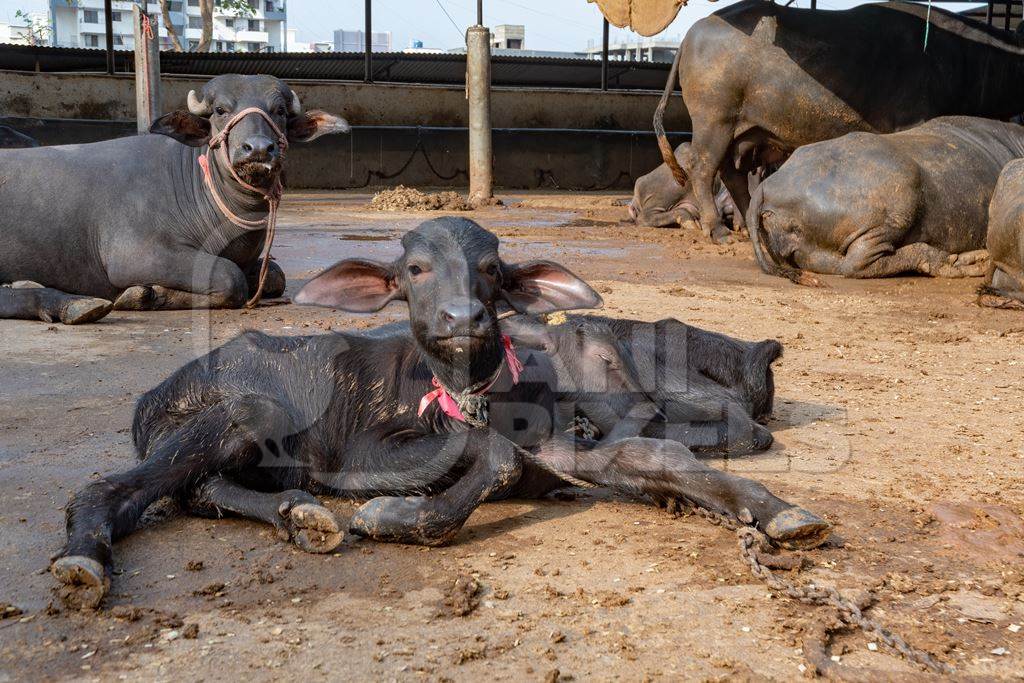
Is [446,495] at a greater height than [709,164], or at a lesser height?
lesser

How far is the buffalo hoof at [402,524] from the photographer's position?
312cm

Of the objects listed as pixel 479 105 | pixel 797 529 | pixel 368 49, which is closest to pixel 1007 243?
pixel 797 529

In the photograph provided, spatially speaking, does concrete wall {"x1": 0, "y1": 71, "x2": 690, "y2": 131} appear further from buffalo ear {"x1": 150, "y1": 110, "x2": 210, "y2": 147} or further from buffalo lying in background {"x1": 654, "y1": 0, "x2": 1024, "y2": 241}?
buffalo ear {"x1": 150, "y1": 110, "x2": 210, "y2": 147}

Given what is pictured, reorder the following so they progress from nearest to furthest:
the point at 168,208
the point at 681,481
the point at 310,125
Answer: the point at 681,481
the point at 168,208
the point at 310,125

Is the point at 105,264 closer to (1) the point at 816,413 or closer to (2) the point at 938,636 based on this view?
(1) the point at 816,413

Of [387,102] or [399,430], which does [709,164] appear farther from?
[387,102]

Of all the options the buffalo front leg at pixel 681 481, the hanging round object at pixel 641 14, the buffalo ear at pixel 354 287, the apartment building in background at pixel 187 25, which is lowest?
the buffalo front leg at pixel 681 481

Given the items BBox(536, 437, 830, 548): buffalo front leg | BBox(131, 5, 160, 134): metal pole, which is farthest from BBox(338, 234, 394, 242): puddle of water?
BBox(536, 437, 830, 548): buffalo front leg

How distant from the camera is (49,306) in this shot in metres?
6.61

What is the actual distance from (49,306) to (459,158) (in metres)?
13.7

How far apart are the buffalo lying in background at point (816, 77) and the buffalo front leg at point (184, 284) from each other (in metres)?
5.66

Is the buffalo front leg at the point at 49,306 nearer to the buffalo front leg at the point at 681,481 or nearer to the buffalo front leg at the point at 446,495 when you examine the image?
the buffalo front leg at the point at 446,495

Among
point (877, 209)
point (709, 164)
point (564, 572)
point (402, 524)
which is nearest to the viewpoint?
point (564, 572)

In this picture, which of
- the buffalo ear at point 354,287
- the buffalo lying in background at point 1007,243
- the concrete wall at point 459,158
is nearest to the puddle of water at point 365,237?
the buffalo lying in background at point 1007,243
